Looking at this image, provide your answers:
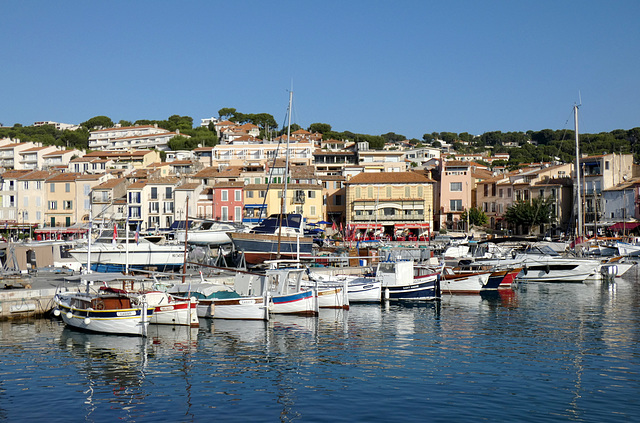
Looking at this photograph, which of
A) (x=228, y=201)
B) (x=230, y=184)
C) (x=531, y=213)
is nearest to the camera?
(x=531, y=213)

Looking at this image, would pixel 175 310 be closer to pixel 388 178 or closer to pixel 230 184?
pixel 230 184

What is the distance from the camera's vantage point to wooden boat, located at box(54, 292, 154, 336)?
2714 cm

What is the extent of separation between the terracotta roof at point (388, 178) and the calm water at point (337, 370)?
158ft

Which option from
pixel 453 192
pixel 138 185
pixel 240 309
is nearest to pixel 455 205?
pixel 453 192

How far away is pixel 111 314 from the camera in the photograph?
27.2 metres

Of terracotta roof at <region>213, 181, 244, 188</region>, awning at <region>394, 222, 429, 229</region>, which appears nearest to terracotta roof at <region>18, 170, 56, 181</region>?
terracotta roof at <region>213, 181, 244, 188</region>

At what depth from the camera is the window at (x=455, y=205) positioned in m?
86.5

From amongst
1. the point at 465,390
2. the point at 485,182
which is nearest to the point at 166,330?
the point at 465,390

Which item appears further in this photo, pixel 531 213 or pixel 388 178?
pixel 388 178

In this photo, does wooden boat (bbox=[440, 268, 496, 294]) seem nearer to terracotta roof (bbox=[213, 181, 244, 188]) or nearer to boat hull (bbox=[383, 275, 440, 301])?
boat hull (bbox=[383, 275, 440, 301])

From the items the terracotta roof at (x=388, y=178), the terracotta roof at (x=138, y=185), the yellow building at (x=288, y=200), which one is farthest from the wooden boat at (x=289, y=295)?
the terracotta roof at (x=138, y=185)

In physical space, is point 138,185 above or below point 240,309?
above

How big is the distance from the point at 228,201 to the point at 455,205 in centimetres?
2967

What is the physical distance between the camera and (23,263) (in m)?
44.5
